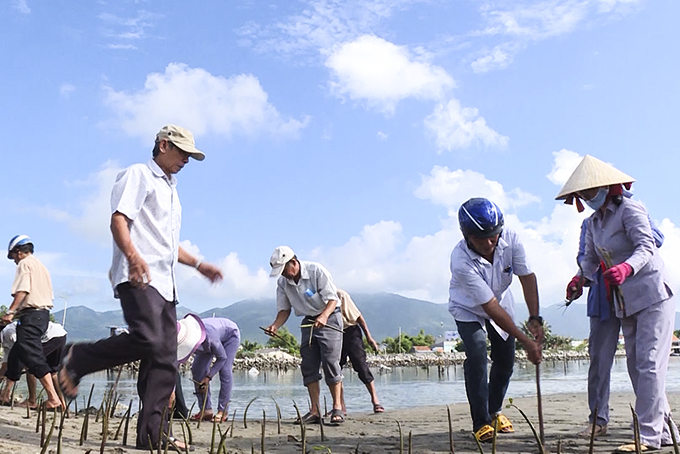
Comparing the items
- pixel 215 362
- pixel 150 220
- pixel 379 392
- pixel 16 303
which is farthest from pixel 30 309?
pixel 379 392

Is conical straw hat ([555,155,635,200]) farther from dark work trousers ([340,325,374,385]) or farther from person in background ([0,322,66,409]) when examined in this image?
person in background ([0,322,66,409])

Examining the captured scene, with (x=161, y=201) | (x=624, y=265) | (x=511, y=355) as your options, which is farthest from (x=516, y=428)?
(x=161, y=201)

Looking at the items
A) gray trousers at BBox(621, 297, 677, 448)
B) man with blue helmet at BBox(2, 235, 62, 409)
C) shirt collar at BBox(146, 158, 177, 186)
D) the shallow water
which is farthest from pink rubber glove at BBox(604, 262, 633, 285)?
man with blue helmet at BBox(2, 235, 62, 409)

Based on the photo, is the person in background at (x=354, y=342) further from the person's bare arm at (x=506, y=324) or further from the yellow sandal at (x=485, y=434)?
the person's bare arm at (x=506, y=324)

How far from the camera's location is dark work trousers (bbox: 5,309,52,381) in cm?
661

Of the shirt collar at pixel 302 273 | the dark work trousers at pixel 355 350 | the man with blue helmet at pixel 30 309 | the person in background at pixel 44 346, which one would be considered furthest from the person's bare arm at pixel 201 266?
the person in background at pixel 44 346

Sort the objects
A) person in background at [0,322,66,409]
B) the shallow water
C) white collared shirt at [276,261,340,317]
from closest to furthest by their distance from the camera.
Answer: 1. white collared shirt at [276,261,340,317]
2. person in background at [0,322,66,409]
3. the shallow water

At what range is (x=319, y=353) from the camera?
21.3 ft

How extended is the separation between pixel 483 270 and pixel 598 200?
34.5 inches

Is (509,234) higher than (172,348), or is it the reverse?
(509,234)

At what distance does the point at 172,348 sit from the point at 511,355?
7.96 feet

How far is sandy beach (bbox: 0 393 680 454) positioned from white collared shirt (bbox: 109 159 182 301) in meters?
0.98

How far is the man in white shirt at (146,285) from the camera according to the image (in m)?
3.69

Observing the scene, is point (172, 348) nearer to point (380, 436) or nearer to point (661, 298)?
point (380, 436)
